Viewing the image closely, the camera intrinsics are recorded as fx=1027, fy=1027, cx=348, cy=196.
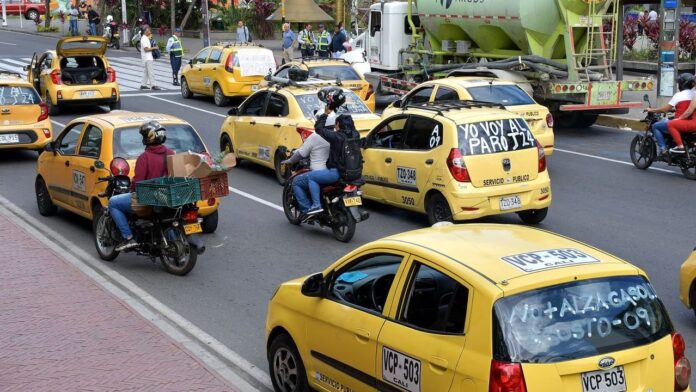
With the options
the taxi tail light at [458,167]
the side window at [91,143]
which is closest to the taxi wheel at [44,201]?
the side window at [91,143]

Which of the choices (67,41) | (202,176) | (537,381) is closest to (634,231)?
(202,176)

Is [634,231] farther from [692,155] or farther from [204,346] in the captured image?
[204,346]

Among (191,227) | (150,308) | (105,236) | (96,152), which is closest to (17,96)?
(96,152)

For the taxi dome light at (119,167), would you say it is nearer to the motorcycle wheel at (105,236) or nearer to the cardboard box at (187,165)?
the motorcycle wheel at (105,236)

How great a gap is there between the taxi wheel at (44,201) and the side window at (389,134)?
14.7ft

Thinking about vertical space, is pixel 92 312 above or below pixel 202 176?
below

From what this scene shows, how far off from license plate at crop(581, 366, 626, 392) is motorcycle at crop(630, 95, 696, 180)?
38.2ft

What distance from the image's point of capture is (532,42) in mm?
22000

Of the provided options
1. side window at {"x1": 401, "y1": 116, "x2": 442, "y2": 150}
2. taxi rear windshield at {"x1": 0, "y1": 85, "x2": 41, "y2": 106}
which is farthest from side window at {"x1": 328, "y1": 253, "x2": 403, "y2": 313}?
taxi rear windshield at {"x1": 0, "y1": 85, "x2": 41, "y2": 106}

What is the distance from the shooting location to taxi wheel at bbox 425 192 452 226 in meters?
12.8

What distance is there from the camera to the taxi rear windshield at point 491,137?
12.6 metres

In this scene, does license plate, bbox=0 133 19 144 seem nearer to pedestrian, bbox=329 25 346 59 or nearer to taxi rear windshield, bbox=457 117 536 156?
taxi rear windshield, bbox=457 117 536 156

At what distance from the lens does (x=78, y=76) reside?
1022 inches

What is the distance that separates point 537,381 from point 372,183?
354 inches
